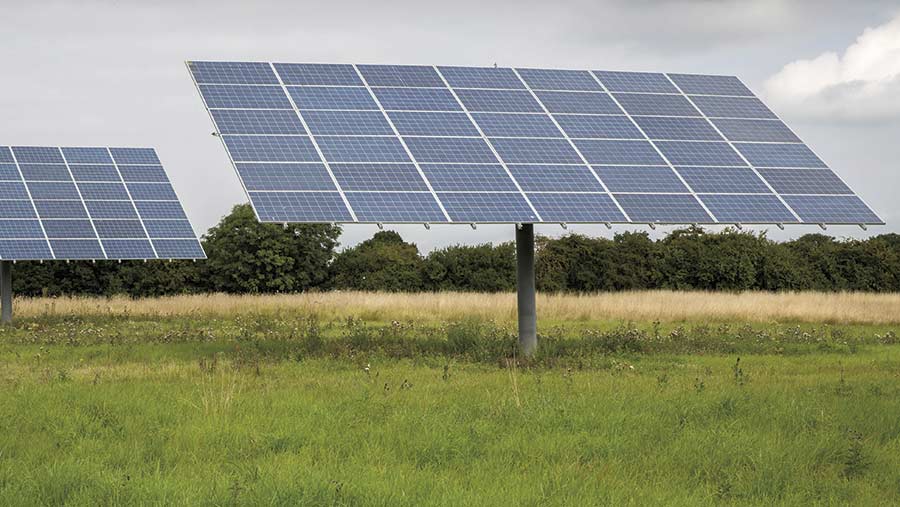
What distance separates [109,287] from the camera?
205ft

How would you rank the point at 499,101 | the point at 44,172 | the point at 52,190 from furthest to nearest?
the point at 44,172
the point at 52,190
the point at 499,101

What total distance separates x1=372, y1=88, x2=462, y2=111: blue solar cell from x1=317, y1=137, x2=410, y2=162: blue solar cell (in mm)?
1601

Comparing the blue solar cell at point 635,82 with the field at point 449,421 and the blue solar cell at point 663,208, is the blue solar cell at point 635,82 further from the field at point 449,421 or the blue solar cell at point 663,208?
the field at point 449,421

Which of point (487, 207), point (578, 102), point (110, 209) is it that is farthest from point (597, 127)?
point (110, 209)

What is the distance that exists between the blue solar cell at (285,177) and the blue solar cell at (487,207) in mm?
2397

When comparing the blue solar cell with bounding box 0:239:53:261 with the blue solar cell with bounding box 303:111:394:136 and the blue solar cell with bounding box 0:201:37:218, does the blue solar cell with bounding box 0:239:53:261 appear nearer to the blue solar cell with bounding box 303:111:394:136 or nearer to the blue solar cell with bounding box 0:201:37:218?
the blue solar cell with bounding box 0:201:37:218

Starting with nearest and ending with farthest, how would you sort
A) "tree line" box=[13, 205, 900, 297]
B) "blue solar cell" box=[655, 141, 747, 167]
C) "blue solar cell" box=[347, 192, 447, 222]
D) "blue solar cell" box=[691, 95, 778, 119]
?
"blue solar cell" box=[347, 192, 447, 222] → "blue solar cell" box=[655, 141, 747, 167] → "blue solar cell" box=[691, 95, 778, 119] → "tree line" box=[13, 205, 900, 297]

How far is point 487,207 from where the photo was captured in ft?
68.9

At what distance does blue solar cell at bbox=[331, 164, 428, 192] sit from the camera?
21.3 meters

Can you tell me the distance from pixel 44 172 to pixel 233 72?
16443 millimetres

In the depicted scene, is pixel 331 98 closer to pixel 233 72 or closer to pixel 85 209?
pixel 233 72

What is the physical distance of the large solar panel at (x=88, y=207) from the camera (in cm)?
3506

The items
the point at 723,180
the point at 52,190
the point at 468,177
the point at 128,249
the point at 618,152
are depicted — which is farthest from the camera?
the point at 52,190

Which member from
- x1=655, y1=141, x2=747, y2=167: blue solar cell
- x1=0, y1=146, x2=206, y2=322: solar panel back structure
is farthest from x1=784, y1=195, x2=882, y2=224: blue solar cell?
A: x1=0, y1=146, x2=206, y2=322: solar panel back structure
